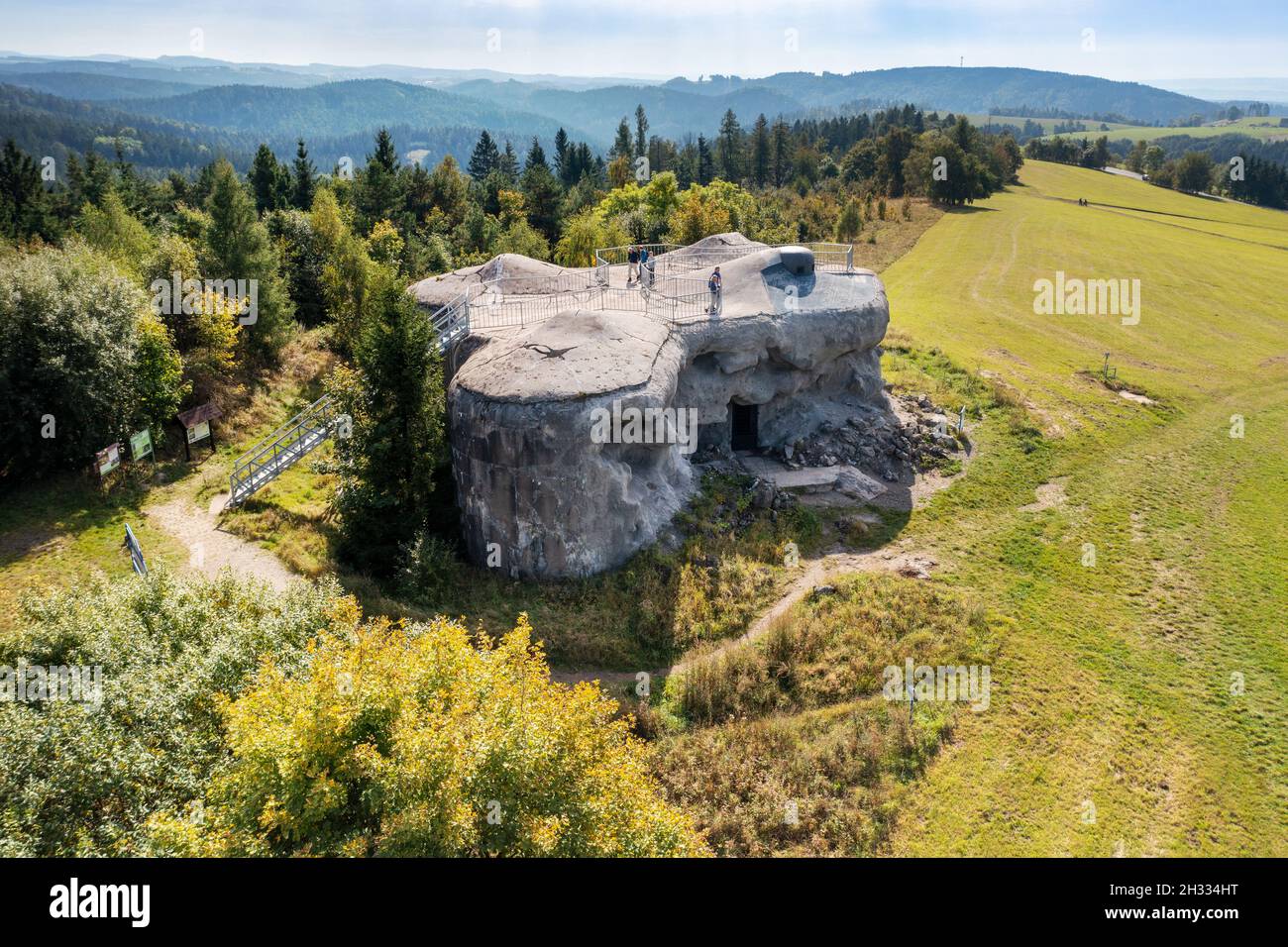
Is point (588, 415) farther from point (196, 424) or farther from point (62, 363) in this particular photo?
point (62, 363)

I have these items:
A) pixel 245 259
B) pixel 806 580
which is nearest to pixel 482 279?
pixel 245 259

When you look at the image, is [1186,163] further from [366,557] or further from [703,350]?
[366,557]

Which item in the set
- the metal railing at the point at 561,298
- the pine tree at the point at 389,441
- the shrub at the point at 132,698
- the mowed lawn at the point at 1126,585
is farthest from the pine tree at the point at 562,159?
the shrub at the point at 132,698

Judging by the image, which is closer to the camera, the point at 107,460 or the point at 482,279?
the point at 107,460

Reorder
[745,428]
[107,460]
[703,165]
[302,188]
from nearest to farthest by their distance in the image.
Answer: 1. [107,460]
2. [745,428]
3. [302,188]
4. [703,165]

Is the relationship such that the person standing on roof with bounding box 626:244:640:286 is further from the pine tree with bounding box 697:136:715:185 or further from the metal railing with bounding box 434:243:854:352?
the pine tree with bounding box 697:136:715:185

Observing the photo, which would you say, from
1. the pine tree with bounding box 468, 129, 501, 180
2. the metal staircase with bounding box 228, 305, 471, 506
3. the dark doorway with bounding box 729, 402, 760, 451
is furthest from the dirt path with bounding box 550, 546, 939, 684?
the pine tree with bounding box 468, 129, 501, 180
